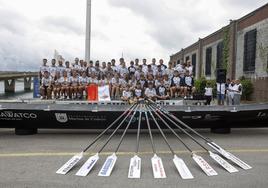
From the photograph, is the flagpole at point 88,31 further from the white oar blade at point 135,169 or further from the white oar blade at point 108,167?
the white oar blade at point 135,169

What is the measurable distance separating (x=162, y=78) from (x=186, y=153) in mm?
6342

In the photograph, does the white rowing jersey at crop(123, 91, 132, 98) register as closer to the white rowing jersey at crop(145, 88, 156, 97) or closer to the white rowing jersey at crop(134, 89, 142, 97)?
the white rowing jersey at crop(134, 89, 142, 97)

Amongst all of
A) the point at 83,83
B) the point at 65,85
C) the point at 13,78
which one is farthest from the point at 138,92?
the point at 13,78

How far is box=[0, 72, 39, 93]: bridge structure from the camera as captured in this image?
56612mm

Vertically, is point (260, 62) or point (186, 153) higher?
point (260, 62)

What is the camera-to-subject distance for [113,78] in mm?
13445

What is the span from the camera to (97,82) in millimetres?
13367

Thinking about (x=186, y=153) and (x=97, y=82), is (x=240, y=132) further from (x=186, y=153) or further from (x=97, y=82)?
(x=97, y=82)

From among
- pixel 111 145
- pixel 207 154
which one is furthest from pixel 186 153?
pixel 111 145

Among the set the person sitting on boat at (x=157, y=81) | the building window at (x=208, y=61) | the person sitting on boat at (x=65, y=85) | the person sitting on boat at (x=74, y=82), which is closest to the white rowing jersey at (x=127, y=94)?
the person sitting on boat at (x=157, y=81)

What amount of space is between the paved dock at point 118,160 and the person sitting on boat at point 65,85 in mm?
3507

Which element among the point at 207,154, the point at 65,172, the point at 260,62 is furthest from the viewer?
the point at 260,62

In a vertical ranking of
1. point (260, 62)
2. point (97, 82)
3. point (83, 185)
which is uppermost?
point (260, 62)

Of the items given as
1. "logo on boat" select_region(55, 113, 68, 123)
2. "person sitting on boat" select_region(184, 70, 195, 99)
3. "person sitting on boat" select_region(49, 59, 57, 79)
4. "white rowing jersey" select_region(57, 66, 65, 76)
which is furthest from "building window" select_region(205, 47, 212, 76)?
"logo on boat" select_region(55, 113, 68, 123)
